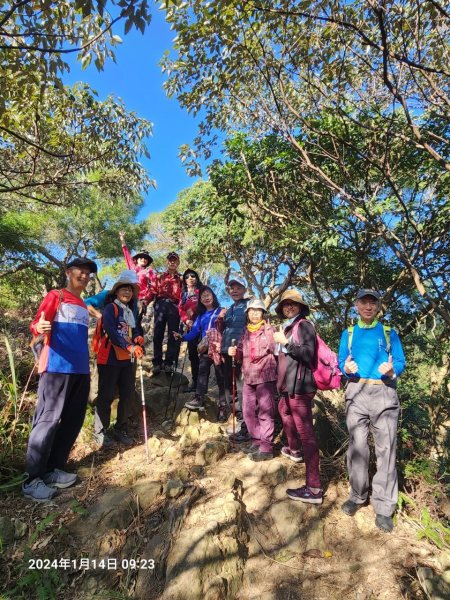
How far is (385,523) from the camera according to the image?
11.1ft

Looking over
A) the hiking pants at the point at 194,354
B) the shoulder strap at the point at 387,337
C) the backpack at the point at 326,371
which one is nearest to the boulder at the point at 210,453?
the backpack at the point at 326,371

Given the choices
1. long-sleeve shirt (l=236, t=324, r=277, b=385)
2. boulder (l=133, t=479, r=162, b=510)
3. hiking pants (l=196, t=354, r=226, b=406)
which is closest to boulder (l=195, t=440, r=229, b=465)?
boulder (l=133, t=479, r=162, b=510)

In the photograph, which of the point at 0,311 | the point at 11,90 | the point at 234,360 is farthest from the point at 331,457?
the point at 0,311

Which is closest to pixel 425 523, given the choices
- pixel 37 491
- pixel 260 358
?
pixel 260 358

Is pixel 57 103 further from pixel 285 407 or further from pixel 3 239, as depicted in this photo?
pixel 285 407

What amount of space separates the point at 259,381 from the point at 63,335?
232cm

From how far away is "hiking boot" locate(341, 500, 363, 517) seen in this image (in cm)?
359

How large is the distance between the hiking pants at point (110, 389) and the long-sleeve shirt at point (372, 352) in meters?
2.67

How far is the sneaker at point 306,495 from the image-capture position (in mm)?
3674

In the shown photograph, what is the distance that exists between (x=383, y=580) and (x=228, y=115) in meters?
6.22

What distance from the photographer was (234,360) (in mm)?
5137

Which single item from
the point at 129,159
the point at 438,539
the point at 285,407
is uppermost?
the point at 129,159

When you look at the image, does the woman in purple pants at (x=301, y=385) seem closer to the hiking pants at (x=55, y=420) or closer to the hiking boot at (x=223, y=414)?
the hiking boot at (x=223, y=414)
